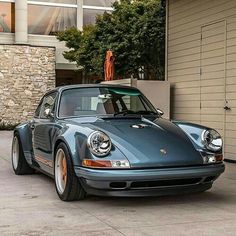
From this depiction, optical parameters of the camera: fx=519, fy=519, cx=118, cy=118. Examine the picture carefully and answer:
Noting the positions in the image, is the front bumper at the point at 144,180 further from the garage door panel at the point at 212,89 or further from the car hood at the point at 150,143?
the garage door panel at the point at 212,89

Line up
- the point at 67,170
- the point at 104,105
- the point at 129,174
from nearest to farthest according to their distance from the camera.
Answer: the point at 129,174 → the point at 67,170 → the point at 104,105

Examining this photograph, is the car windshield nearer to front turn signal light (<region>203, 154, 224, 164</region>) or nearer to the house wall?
front turn signal light (<region>203, 154, 224, 164</region>)

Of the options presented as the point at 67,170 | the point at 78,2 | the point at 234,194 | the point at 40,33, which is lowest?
the point at 234,194

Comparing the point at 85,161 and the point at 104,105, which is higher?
the point at 104,105

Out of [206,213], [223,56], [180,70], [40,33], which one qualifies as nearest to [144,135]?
[206,213]

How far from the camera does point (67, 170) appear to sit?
6152 millimetres

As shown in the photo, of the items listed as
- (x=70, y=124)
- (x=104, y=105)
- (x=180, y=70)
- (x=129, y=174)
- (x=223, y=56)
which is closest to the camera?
(x=129, y=174)

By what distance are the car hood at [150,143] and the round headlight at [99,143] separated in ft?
0.35

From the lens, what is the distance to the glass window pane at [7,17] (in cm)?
2553

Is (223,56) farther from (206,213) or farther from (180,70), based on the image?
(206,213)

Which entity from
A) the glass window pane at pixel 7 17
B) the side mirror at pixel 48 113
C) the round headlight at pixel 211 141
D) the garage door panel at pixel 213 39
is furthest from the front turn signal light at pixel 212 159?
the glass window pane at pixel 7 17

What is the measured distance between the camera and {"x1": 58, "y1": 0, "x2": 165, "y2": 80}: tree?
14.5 metres

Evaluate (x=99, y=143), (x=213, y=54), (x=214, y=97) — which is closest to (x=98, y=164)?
(x=99, y=143)

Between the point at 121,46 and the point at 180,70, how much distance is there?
329 centimetres
